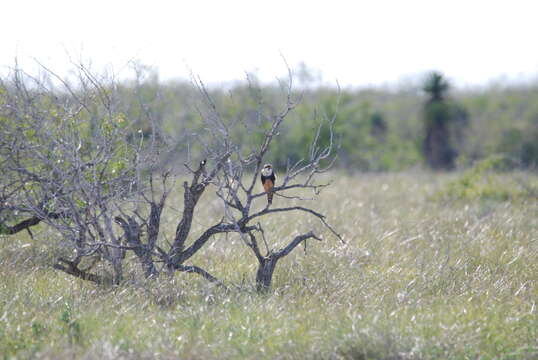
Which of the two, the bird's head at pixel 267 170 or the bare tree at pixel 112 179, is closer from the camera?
the bare tree at pixel 112 179

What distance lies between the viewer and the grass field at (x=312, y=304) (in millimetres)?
3842

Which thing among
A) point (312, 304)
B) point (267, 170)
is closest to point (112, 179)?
point (267, 170)

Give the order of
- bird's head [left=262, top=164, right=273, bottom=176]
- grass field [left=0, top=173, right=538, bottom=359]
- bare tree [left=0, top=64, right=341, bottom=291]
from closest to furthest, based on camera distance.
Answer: grass field [left=0, top=173, right=538, bottom=359]
bare tree [left=0, top=64, right=341, bottom=291]
bird's head [left=262, top=164, right=273, bottom=176]

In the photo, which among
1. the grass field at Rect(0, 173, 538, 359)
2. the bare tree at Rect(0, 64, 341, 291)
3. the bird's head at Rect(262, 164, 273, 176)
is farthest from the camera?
the bird's head at Rect(262, 164, 273, 176)

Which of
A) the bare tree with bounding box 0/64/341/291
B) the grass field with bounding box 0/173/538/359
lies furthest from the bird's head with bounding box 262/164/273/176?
the grass field with bounding box 0/173/538/359

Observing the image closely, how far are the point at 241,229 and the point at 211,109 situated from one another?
1.03 meters

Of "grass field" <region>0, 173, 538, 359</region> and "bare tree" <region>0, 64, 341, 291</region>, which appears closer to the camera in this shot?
"grass field" <region>0, 173, 538, 359</region>

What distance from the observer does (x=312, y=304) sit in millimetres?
4664

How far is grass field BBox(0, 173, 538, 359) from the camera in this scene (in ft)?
12.6

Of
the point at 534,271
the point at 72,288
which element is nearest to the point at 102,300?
the point at 72,288

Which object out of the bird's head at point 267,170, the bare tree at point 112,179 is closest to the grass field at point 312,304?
the bare tree at point 112,179

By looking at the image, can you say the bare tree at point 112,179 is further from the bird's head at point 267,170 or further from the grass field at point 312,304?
the bird's head at point 267,170

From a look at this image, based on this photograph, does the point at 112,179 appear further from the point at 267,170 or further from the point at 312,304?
the point at 312,304

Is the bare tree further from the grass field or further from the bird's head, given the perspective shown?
the bird's head
